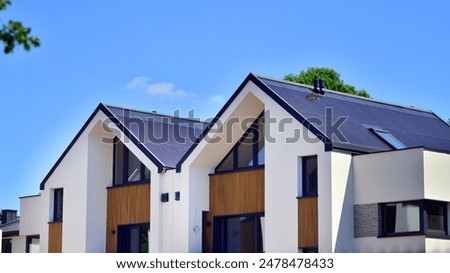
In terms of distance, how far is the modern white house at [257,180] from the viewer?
2912 cm

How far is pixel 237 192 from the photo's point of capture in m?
32.5

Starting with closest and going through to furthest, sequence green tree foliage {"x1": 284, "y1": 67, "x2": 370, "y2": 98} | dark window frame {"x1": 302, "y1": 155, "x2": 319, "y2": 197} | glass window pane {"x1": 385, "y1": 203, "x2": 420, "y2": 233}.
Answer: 1. glass window pane {"x1": 385, "y1": 203, "x2": 420, "y2": 233}
2. dark window frame {"x1": 302, "y1": 155, "x2": 319, "y2": 197}
3. green tree foliage {"x1": 284, "y1": 67, "x2": 370, "y2": 98}

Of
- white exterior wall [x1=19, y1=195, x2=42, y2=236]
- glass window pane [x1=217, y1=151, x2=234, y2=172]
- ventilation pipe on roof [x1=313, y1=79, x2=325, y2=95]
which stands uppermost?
ventilation pipe on roof [x1=313, y1=79, x2=325, y2=95]

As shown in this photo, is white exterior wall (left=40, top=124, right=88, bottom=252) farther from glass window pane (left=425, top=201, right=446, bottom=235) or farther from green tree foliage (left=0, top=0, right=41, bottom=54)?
green tree foliage (left=0, top=0, right=41, bottom=54)

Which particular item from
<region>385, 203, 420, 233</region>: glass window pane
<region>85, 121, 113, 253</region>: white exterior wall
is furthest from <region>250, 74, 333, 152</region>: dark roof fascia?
<region>85, 121, 113, 253</region>: white exterior wall

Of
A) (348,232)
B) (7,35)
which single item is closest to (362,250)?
(348,232)

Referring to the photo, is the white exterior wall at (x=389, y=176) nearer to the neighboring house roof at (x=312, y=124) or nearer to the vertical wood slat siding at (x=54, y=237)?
the neighboring house roof at (x=312, y=124)

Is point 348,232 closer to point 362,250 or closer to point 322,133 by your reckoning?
point 362,250

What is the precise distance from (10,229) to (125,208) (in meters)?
7.93

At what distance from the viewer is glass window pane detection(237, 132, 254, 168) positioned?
1276 inches

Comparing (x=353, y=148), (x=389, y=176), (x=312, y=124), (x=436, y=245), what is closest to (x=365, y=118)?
(x=353, y=148)

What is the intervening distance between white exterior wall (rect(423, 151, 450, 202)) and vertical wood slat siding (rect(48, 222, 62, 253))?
1374 centimetres
